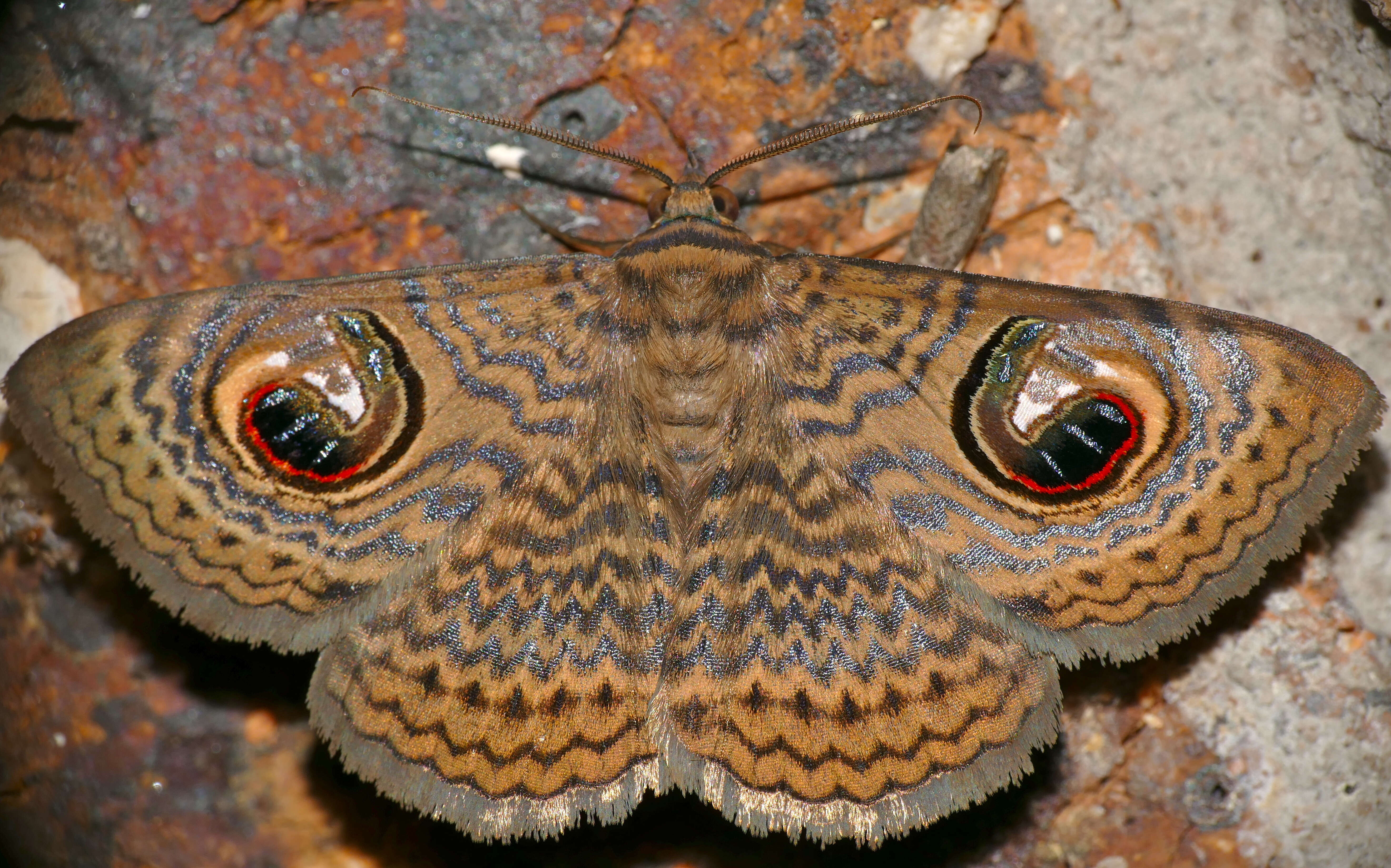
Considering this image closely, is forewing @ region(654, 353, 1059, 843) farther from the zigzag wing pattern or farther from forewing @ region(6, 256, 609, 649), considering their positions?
forewing @ region(6, 256, 609, 649)

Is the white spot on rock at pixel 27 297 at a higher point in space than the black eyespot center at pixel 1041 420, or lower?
lower

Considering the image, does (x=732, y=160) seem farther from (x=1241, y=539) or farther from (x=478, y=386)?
(x=1241, y=539)

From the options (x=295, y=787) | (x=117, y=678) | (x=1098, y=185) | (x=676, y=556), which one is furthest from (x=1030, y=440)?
(x=117, y=678)

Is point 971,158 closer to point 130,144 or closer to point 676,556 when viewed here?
point 676,556

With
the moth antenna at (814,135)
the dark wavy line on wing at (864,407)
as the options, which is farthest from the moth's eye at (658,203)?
the dark wavy line on wing at (864,407)

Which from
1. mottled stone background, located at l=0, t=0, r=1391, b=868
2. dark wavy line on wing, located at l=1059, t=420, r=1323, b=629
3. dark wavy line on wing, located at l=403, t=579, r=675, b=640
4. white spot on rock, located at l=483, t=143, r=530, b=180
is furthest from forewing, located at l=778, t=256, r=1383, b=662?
white spot on rock, located at l=483, t=143, r=530, b=180

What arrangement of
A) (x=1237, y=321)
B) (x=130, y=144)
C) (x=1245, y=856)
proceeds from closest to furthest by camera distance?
1. (x=1237, y=321)
2. (x=1245, y=856)
3. (x=130, y=144)

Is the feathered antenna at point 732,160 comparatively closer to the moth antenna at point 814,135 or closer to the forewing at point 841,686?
the moth antenna at point 814,135
